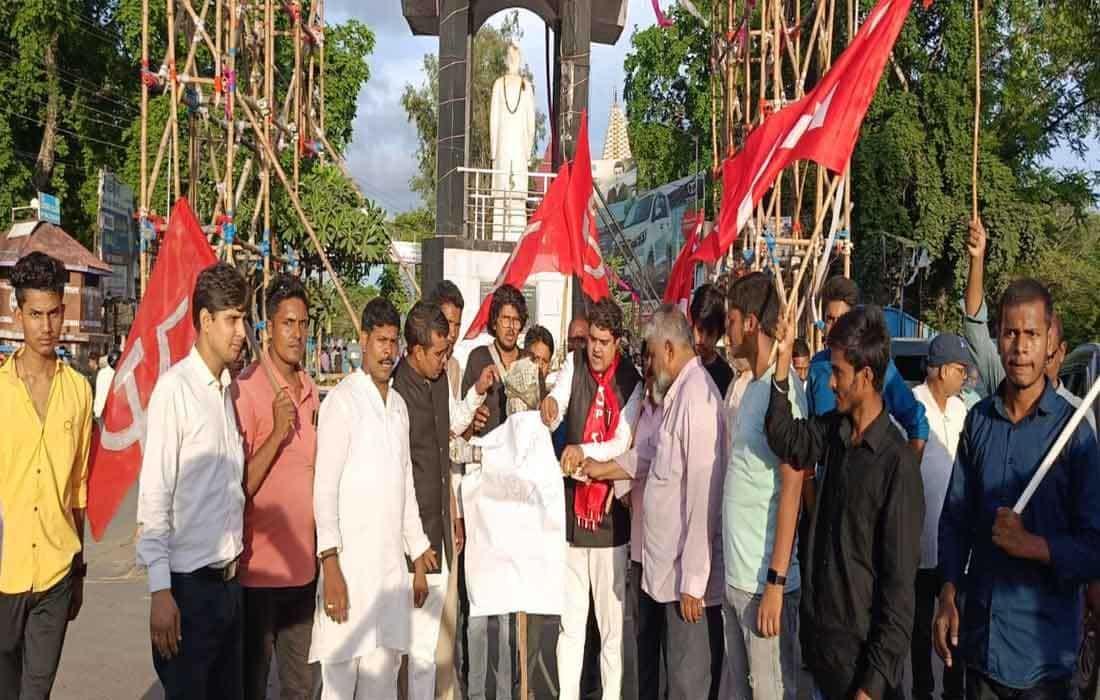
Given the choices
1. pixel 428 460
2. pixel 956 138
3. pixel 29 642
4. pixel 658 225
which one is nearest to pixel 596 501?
pixel 428 460

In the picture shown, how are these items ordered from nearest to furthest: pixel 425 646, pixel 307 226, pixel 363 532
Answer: pixel 363 532 → pixel 425 646 → pixel 307 226

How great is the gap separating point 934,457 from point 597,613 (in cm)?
187

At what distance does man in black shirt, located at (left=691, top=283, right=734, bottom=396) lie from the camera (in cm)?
519

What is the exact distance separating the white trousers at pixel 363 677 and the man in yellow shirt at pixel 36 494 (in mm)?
954

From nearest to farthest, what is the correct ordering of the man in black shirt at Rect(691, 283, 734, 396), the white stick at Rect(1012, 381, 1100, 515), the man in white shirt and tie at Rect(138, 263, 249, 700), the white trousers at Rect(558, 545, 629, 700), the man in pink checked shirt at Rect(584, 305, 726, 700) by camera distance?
1. the white stick at Rect(1012, 381, 1100, 515)
2. the man in white shirt and tie at Rect(138, 263, 249, 700)
3. the man in pink checked shirt at Rect(584, 305, 726, 700)
4. the white trousers at Rect(558, 545, 629, 700)
5. the man in black shirt at Rect(691, 283, 734, 396)

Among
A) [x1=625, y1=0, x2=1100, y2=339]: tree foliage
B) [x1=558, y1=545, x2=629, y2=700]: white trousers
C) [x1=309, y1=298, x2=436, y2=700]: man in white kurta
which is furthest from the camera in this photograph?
[x1=625, y1=0, x2=1100, y2=339]: tree foliage

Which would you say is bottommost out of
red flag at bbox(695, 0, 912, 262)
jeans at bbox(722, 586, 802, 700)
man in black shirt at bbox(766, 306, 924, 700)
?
jeans at bbox(722, 586, 802, 700)

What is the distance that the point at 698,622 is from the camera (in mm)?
4270

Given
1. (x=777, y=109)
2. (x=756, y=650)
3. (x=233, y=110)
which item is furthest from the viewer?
(x=777, y=109)

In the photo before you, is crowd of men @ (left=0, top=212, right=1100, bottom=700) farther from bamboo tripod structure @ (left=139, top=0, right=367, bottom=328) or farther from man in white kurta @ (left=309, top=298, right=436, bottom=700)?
bamboo tripod structure @ (left=139, top=0, right=367, bottom=328)

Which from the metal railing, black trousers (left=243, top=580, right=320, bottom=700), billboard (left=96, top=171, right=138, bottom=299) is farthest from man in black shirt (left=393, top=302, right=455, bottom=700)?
billboard (left=96, top=171, right=138, bottom=299)

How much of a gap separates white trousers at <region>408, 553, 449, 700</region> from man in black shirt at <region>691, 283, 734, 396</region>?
1.64m

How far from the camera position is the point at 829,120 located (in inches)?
193

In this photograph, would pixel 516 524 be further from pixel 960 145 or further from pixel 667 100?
pixel 667 100
